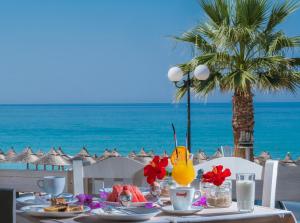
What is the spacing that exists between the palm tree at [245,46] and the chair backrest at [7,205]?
6893mm

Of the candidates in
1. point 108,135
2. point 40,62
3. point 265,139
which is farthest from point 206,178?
point 40,62

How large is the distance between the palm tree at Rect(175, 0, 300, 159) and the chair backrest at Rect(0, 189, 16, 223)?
689 cm

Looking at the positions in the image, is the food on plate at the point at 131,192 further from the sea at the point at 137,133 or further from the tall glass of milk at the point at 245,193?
the sea at the point at 137,133

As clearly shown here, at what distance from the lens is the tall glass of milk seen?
2203 mm

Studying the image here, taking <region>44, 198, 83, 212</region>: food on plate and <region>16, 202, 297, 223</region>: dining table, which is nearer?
<region>16, 202, 297, 223</region>: dining table

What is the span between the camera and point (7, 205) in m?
1.72

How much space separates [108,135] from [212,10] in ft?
117

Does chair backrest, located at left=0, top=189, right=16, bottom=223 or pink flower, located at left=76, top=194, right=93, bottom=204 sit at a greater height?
chair backrest, located at left=0, top=189, right=16, bottom=223

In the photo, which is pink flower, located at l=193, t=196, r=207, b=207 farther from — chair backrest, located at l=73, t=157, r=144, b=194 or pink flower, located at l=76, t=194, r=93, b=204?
chair backrest, located at l=73, t=157, r=144, b=194

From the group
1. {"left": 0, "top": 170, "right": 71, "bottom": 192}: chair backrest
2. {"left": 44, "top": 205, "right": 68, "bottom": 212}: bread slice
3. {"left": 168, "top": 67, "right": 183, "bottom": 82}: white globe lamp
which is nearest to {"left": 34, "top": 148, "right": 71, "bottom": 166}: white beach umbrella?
{"left": 168, "top": 67, "right": 183, "bottom": 82}: white globe lamp

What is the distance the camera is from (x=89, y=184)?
124 inches

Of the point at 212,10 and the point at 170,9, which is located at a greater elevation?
the point at 170,9

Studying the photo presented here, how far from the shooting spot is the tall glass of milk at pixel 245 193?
220cm

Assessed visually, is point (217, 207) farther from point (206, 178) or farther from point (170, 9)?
point (170, 9)
